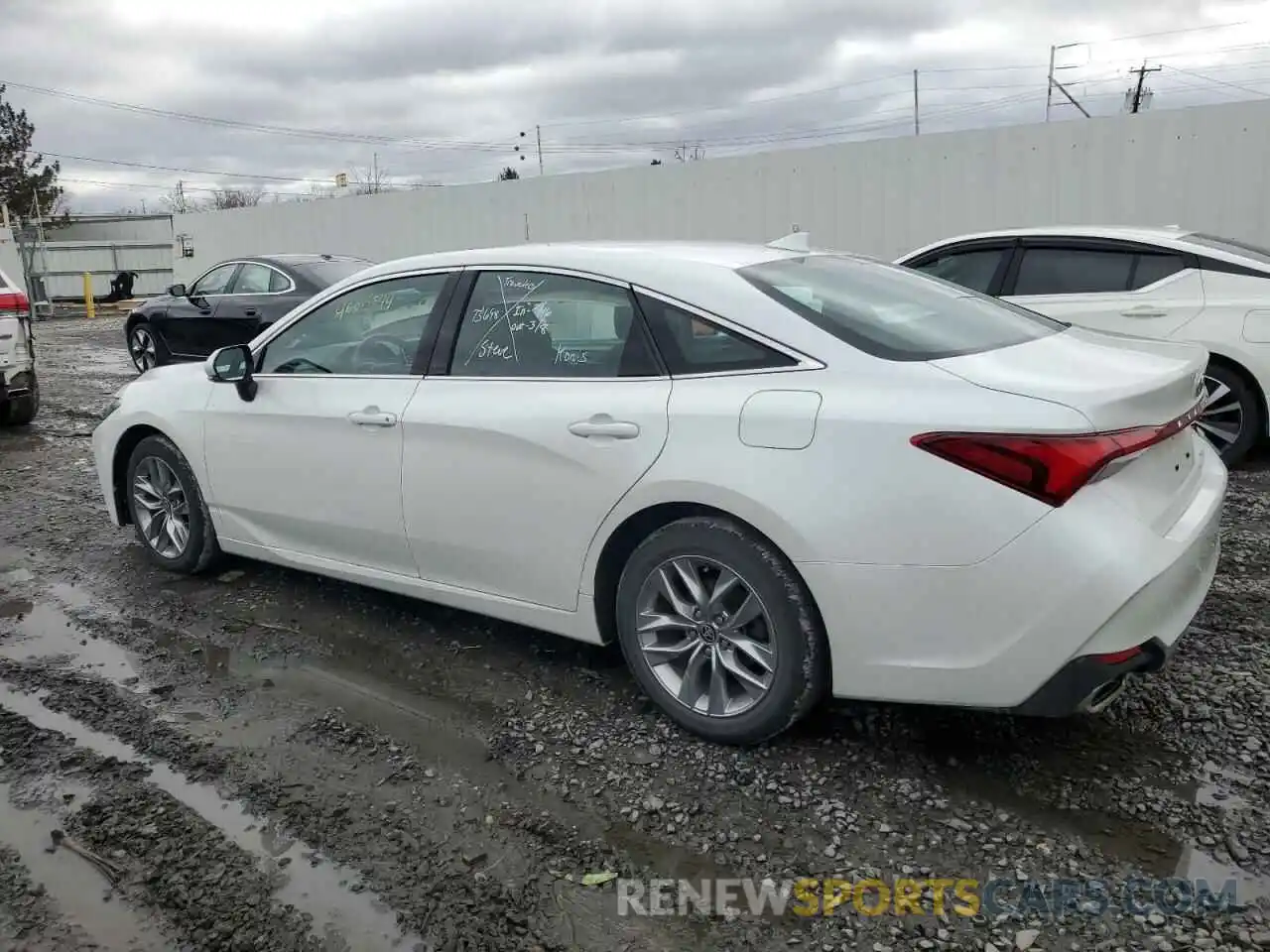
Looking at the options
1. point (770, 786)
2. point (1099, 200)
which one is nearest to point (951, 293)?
point (770, 786)

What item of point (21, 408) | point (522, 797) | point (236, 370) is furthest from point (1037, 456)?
point (21, 408)

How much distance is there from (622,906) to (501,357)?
1985mm

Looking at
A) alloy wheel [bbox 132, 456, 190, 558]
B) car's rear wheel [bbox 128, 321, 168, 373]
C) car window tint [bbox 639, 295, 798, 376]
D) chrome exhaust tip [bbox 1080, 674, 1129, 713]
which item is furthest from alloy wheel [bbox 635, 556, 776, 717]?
car's rear wheel [bbox 128, 321, 168, 373]

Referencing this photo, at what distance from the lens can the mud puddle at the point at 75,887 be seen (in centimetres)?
250

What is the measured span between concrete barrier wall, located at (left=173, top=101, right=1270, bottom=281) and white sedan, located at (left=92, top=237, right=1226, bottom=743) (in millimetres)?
8701

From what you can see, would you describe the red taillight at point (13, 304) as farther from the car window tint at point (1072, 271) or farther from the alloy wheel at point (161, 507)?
the car window tint at point (1072, 271)

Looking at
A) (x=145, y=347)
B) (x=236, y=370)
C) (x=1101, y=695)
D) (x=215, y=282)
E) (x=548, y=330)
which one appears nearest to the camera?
(x=1101, y=695)

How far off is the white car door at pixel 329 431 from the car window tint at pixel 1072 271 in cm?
464

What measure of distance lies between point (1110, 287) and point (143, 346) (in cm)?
1171

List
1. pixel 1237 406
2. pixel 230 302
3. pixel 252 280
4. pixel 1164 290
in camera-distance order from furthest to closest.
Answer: pixel 230 302 → pixel 252 280 → pixel 1164 290 → pixel 1237 406

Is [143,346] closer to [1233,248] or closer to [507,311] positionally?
[507,311]

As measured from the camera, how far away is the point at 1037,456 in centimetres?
264

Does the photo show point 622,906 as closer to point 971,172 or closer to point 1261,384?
point 1261,384

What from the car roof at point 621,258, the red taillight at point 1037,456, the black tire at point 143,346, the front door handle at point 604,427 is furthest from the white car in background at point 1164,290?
the black tire at point 143,346
